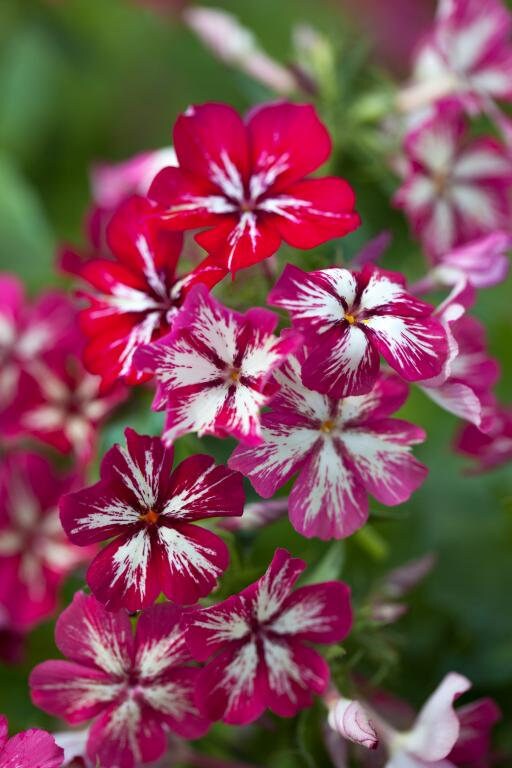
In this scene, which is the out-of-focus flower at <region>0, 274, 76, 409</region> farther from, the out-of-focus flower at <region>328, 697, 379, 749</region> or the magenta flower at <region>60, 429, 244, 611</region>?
the out-of-focus flower at <region>328, 697, 379, 749</region>

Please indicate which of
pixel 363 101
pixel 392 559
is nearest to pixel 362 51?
pixel 363 101

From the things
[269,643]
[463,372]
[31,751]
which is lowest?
[31,751]

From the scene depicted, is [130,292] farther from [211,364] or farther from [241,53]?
[241,53]

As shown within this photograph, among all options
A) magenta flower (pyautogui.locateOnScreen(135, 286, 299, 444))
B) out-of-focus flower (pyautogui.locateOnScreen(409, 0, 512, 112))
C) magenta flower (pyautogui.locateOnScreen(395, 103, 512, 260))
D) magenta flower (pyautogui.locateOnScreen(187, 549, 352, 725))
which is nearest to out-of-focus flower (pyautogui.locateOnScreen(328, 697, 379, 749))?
magenta flower (pyautogui.locateOnScreen(187, 549, 352, 725))

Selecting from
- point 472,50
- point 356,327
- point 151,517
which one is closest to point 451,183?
point 472,50

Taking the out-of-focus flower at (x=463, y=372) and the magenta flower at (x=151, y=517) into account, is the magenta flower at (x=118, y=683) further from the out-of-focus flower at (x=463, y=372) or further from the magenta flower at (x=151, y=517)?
the out-of-focus flower at (x=463, y=372)

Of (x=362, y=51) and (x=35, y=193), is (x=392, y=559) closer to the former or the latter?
(x=362, y=51)


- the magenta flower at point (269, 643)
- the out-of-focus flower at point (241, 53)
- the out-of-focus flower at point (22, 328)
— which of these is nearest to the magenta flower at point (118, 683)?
the magenta flower at point (269, 643)
